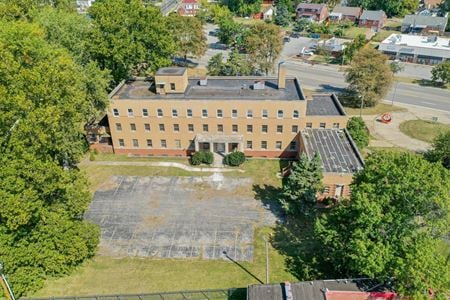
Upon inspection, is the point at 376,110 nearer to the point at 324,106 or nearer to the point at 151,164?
the point at 324,106

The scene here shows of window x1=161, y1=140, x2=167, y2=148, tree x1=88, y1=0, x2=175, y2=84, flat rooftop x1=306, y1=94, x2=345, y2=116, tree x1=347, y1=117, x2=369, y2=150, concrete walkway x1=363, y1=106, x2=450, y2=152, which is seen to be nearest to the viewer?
tree x1=347, y1=117, x2=369, y2=150

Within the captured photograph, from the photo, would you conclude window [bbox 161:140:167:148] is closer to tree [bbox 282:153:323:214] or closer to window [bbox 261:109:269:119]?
window [bbox 261:109:269:119]

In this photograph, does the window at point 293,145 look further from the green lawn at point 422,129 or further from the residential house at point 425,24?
the residential house at point 425,24

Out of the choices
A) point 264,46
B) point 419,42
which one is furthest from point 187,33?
point 419,42

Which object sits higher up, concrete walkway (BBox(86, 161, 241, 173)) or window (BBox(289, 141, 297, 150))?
window (BBox(289, 141, 297, 150))

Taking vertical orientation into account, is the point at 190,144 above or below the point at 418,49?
below

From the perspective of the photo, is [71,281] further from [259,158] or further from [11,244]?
[259,158]

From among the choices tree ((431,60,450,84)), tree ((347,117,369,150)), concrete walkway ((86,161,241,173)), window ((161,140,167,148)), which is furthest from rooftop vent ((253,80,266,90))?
tree ((431,60,450,84))
